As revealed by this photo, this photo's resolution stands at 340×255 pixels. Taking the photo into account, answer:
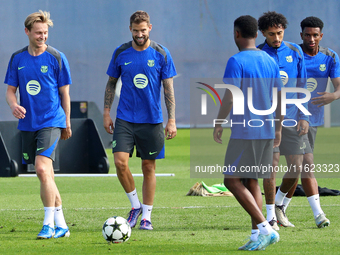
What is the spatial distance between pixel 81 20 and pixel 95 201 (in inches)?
698

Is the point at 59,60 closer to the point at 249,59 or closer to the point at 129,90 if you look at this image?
the point at 129,90

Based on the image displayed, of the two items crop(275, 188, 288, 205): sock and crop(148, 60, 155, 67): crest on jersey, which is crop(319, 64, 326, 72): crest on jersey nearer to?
crop(275, 188, 288, 205): sock

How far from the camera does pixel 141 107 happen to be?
5.40 meters

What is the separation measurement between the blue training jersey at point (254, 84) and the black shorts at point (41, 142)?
1.69 m

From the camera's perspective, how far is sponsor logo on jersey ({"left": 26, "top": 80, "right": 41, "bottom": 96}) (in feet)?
16.0

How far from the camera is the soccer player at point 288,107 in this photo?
5098 mm

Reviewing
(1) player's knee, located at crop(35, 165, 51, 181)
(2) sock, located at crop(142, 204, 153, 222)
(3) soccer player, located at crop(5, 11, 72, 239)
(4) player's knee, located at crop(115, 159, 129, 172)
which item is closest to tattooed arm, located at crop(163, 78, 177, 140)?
(4) player's knee, located at crop(115, 159, 129, 172)

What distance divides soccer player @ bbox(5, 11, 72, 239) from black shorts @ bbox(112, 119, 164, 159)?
23.9 inches

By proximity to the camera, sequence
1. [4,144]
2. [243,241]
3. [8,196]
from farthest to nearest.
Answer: [4,144]
[8,196]
[243,241]

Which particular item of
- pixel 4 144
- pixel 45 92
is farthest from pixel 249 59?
pixel 4 144

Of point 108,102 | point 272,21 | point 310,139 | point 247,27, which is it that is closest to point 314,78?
point 310,139

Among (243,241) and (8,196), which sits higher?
(243,241)

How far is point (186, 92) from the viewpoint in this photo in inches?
1023

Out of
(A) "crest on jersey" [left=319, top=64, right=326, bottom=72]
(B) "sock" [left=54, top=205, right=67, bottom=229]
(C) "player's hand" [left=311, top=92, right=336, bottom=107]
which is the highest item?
(A) "crest on jersey" [left=319, top=64, right=326, bottom=72]
